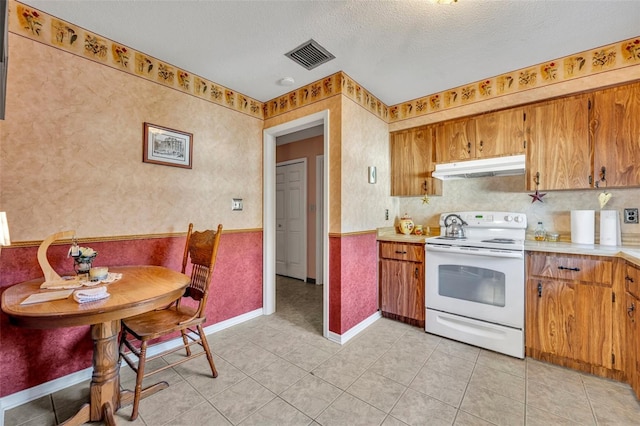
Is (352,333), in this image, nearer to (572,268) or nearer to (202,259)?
(202,259)

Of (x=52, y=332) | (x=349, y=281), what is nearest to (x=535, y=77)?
(x=349, y=281)

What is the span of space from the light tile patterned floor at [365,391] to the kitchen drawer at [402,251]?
0.77 meters

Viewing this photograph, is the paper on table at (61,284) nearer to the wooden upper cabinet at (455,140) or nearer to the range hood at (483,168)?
the range hood at (483,168)

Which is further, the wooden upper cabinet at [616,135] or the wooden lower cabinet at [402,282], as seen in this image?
the wooden lower cabinet at [402,282]

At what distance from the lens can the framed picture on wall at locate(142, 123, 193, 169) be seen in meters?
2.18

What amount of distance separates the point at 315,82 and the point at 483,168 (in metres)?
1.76

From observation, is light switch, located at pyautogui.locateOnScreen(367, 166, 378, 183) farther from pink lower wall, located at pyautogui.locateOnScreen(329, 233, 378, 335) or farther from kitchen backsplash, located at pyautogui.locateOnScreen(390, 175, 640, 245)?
kitchen backsplash, located at pyautogui.locateOnScreen(390, 175, 640, 245)

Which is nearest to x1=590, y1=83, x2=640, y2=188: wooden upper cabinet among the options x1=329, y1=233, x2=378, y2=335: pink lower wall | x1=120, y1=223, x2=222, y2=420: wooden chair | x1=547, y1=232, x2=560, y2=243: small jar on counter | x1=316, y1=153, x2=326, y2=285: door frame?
x1=547, y1=232, x2=560, y2=243: small jar on counter

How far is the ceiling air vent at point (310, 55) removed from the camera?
203 centimetres

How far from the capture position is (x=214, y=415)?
1576 mm

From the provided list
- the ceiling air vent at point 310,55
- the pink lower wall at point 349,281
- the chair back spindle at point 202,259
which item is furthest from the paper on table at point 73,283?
the ceiling air vent at point 310,55

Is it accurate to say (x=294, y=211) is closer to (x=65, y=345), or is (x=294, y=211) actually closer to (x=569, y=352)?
(x=65, y=345)

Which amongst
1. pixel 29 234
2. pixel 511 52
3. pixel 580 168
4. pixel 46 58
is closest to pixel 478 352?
pixel 580 168

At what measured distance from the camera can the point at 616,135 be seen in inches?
81.6
